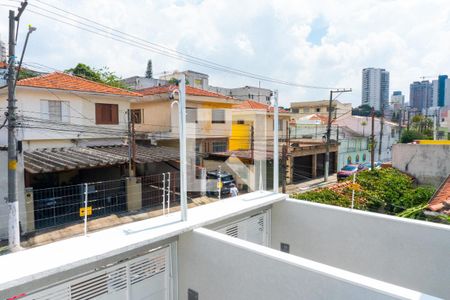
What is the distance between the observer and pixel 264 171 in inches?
835

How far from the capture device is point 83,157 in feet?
45.9

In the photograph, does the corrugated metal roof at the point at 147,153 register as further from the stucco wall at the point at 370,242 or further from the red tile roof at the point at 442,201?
the red tile roof at the point at 442,201

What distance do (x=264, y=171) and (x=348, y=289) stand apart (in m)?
18.6

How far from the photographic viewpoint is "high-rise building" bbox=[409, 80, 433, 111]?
209 feet

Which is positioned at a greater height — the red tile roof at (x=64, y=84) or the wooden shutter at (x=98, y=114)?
the red tile roof at (x=64, y=84)

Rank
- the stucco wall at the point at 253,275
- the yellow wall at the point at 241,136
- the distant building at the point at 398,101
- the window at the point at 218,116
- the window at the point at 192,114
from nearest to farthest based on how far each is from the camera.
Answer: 1. the stucco wall at the point at 253,275
2. the window at the point at 192,114
3. the window at the point at 218,116
4. the yellow wall at the point at 241,136
5. the distant building at the point at 398,101

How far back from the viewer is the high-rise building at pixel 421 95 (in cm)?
6359

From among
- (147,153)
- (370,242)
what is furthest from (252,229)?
(147,153)

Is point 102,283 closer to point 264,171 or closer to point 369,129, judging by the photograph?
point 264,171

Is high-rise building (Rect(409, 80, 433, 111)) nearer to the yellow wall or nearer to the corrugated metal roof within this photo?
the yellow wall

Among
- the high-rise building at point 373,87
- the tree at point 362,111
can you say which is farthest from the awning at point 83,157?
the high-rise building at point 373,87

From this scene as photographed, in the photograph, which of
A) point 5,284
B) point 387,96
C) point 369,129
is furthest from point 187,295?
point 387,96

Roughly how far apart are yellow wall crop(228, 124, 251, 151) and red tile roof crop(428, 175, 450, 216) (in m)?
15.3

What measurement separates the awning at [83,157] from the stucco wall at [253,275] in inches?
386
